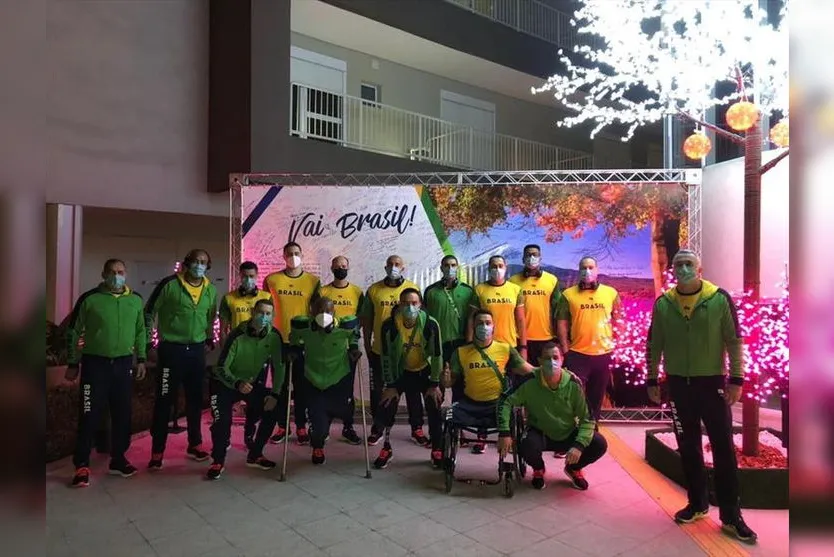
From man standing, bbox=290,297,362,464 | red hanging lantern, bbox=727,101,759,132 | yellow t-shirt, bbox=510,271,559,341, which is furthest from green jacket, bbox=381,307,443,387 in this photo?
red hanging lantern, bbox=727,101,759,132

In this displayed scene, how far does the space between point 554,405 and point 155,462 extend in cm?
358

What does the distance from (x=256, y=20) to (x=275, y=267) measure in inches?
166

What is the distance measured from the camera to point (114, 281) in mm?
5285

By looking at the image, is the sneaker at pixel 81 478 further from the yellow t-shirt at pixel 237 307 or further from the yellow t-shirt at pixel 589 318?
the yellow t-shirt at pixel 589 318

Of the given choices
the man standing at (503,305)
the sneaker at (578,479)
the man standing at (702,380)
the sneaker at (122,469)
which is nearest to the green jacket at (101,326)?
the sneaker at (122,469)

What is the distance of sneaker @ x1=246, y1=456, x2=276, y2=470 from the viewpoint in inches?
217

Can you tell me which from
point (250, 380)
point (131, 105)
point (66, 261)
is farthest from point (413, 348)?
point (131, 105)

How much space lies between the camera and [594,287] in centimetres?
633

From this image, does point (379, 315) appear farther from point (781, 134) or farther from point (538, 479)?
point (781, 134)

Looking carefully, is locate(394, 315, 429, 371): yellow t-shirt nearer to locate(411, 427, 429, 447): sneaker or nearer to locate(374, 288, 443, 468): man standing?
locate(374, 288, 443, 468): man standing

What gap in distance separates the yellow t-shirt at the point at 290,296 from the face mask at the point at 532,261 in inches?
89.2

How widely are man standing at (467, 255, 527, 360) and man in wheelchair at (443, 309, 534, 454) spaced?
2.54 feet
